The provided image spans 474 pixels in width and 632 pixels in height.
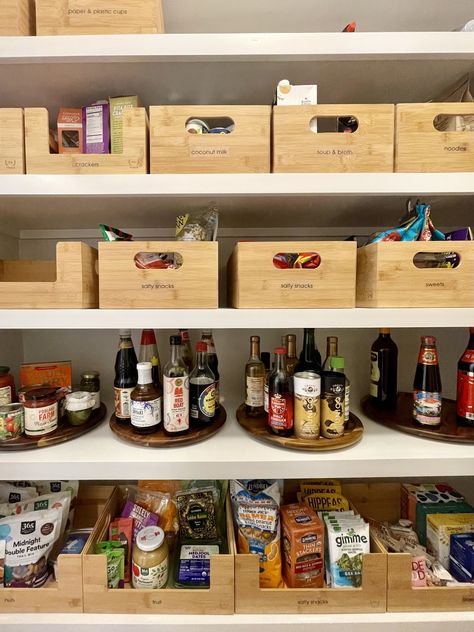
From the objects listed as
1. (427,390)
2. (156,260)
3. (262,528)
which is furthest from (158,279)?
(427,390)

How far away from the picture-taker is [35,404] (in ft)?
2.84

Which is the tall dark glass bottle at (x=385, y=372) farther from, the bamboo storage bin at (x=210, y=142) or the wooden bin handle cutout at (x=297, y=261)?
the bamboo storage bin at (x=210, y=142)

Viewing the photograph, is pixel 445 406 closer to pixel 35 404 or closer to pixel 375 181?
pixel 375 181

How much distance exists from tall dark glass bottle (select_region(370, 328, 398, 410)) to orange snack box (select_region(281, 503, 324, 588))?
43cm

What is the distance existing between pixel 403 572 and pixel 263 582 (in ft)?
1.11

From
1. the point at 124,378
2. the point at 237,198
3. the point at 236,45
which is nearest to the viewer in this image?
the point at 236,45

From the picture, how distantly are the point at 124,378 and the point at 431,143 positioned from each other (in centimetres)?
102

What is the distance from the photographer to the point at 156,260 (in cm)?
84

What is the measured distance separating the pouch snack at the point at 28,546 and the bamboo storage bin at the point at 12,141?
0.88 meters

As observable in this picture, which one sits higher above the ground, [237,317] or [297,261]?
[297,261]

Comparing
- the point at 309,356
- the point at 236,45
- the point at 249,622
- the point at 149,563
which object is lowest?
the point at 249,622

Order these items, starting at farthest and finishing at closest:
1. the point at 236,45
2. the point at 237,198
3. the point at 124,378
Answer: the point at 124,378 → the point at 237,198 → the point at 236,45

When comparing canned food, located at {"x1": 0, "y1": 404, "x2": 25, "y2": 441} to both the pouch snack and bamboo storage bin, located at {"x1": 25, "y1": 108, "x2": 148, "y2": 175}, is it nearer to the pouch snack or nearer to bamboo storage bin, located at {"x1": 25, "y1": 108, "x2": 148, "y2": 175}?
the pouch snack

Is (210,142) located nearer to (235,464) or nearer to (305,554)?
(235,464)
